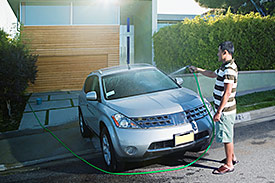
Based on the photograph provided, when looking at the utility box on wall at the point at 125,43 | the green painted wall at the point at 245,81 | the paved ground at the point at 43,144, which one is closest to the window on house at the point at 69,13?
the utility box on wall at the point at 125,43

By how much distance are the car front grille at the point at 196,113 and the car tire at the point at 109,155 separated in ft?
4.00

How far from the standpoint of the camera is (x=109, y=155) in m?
4.56

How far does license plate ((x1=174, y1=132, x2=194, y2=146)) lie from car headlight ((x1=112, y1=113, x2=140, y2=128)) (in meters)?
0.58

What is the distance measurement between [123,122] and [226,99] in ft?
4.80

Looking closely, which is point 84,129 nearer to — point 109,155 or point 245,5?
point 109,155

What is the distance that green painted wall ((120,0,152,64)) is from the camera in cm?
1527

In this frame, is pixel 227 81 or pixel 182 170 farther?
pixel 182 170

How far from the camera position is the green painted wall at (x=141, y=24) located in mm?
15266

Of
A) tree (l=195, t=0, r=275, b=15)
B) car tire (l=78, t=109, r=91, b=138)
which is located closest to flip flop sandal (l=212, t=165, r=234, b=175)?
car tire (l=78, t=109, r=91, b=138)

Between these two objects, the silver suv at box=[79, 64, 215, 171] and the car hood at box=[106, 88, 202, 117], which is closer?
the silver suv at box=[79, 64, 215, 171]

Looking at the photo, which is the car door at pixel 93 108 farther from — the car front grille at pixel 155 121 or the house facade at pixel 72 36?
the house facade at pixel 72 36

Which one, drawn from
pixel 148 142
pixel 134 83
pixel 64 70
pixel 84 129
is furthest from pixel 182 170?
pixel 64 70

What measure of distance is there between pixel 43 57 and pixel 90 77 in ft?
30.1

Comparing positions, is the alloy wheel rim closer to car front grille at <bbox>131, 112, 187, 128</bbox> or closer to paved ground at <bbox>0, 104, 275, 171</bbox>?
car front grille at <bbox>131, 112, 187, 128</bbox>
